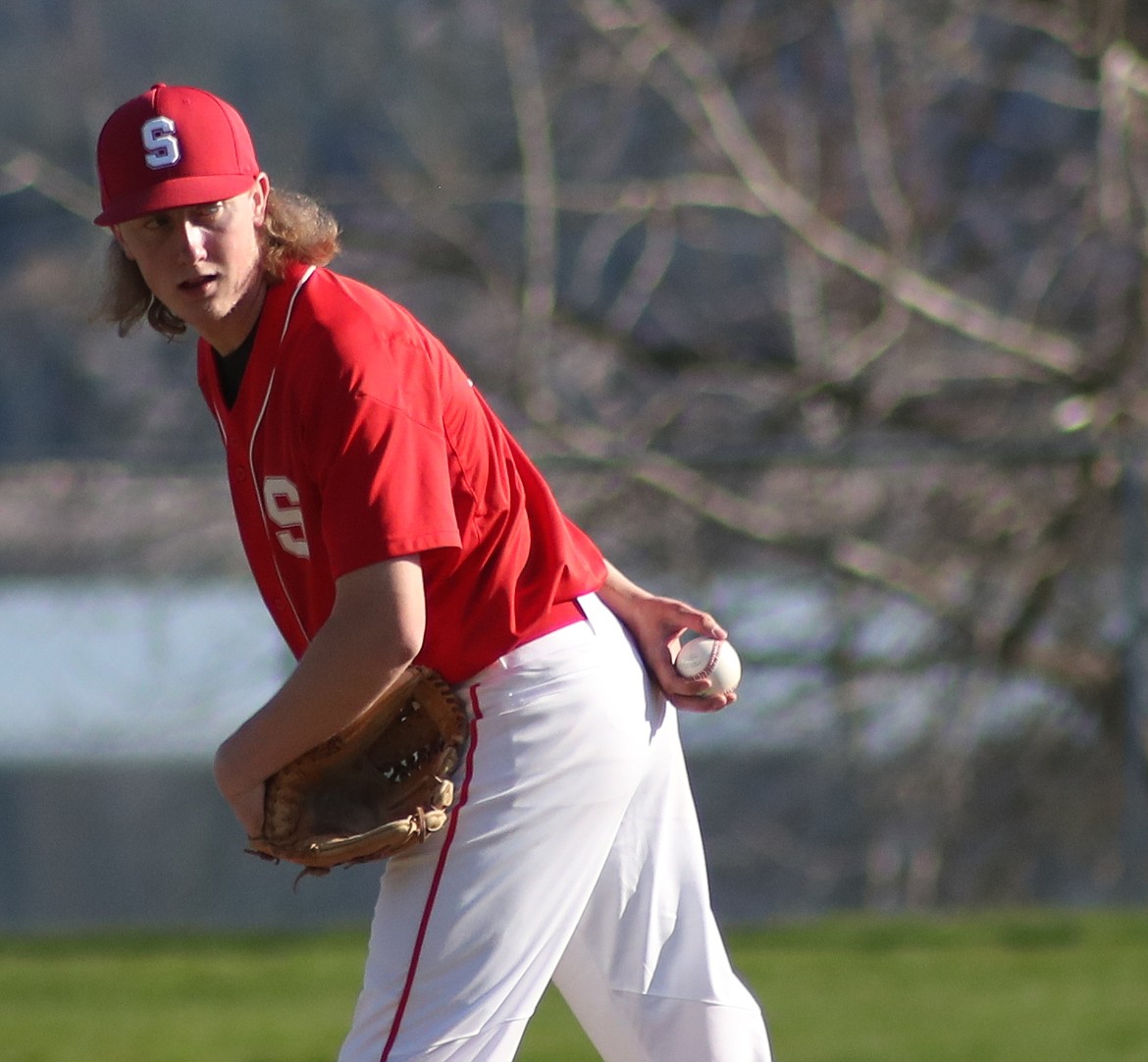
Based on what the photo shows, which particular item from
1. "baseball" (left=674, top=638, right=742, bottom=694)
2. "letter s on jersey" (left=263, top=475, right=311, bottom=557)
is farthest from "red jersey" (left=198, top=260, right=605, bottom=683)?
"baseball" (left=674, top=638, right=742, bottom=694)

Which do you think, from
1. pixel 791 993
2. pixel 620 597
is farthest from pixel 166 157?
pixel 791 993

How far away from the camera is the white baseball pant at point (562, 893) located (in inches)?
115

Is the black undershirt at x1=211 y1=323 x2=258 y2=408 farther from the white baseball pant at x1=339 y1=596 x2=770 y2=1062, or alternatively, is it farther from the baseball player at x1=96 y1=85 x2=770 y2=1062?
the white baseball pant at x1=339 y1=596 x2=770 y2=1062

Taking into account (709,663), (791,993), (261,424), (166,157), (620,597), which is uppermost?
(166,157)

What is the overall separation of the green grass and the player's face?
3565 millimetres

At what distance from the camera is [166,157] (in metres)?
2.83

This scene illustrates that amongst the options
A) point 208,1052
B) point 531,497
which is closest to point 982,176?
point 208,1052

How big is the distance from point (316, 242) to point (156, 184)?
0.33m

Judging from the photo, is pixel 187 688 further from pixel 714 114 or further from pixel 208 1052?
pixel 714 114

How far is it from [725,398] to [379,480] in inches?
368

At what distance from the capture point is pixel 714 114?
11.7 meters

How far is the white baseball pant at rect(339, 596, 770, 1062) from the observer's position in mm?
2932

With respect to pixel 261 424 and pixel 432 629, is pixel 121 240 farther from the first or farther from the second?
pixel 432 629

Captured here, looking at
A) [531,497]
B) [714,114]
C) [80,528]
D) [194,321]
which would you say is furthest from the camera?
[714,114]
